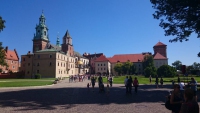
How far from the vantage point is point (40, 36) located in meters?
77.8

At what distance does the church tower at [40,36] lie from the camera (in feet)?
253

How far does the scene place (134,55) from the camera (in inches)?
4242

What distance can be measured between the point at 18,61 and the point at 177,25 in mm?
86236

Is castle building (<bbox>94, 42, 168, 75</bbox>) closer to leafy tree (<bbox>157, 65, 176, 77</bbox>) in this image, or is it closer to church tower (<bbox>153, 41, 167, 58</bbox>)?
church tower (<bbox>153, 41, 167, 58</bbox>)

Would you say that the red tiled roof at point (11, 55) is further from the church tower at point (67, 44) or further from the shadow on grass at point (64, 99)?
the shadow on grass at point (64, 99)

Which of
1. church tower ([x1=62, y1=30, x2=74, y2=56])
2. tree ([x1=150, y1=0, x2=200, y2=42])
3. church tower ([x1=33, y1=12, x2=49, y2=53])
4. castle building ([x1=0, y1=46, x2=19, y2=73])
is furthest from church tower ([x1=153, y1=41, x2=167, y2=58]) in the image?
tree ([x1=150, y1=0, x2=200, y2=42])

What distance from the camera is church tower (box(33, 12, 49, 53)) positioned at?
7696 centimetres

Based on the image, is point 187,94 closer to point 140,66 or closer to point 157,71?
point 157,71

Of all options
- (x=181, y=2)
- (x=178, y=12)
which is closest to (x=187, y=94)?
(x=181, y=2)

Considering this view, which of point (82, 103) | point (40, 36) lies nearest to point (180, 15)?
point (82, 103)

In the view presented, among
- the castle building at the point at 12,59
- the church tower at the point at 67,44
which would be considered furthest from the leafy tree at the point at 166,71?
the castle building at the point at 12,59

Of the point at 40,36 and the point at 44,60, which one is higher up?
the point at 40,36

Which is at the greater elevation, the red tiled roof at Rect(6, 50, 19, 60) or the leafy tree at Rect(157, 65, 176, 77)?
the red tiled roof at Rect(6, 50, 19, 60)

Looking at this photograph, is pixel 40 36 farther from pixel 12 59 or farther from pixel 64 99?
pixel 64 99
